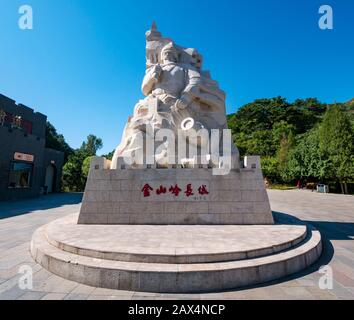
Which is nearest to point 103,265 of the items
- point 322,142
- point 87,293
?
point 87,293

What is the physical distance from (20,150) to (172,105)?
12851mm

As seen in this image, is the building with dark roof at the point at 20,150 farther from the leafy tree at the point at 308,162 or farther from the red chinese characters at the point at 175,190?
the leafy tree at the point at 308,162

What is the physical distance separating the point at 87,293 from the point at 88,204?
2.72 meters

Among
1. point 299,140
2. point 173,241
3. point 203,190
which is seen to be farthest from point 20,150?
point 299,140

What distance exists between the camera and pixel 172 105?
7.05m

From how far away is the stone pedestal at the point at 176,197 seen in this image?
5211mm

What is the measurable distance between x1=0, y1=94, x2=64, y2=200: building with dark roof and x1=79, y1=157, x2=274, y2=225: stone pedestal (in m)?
11.8

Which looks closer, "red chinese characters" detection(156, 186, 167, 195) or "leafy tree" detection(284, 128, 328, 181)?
"red chinese characters" detection(156, 186, 167, 195)

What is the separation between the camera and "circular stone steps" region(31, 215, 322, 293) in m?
2.86

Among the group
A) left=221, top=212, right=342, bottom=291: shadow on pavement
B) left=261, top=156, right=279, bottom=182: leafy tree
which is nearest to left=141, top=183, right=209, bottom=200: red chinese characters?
left=221, top=212, right=342, bottom=291: shadow on pavement

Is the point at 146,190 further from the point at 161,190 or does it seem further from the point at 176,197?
the point at 176,197

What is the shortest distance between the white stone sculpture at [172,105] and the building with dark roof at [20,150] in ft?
35.8

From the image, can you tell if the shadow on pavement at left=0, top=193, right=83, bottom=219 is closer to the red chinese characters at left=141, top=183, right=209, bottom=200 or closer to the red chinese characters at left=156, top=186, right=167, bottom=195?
the red chinese characters at left=141, top=183, right=209, bottom=200
